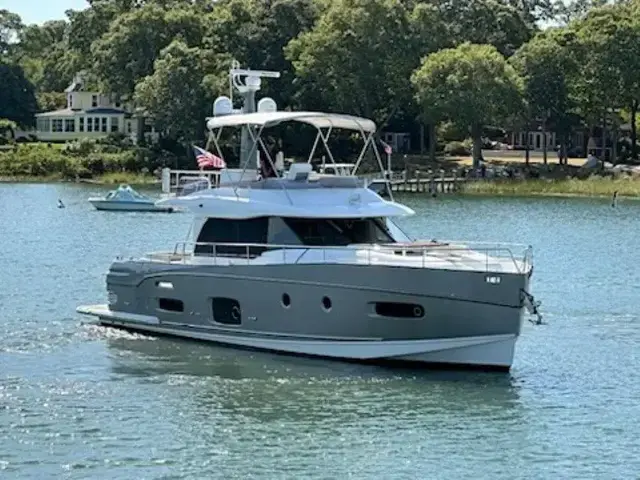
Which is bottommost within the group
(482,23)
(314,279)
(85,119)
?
(314,279)

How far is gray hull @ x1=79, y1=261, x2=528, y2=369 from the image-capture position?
1036 inches

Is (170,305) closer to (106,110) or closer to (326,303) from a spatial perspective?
(326,303)

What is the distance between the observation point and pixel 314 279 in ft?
90.1

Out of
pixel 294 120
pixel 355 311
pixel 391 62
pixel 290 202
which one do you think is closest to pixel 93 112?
pixel 391 62

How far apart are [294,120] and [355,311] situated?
5.48 metres

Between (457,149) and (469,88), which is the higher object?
(469,88)

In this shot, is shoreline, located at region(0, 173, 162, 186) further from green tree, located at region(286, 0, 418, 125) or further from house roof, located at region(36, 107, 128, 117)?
house roof, located at region(36, 107, 128, 117)

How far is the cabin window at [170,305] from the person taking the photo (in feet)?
99.7

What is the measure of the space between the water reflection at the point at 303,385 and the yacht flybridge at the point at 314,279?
0.41 m

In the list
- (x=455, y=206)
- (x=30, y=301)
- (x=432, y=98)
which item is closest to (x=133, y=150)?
(x=432, y=98)

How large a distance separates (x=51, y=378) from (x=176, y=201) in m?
5.83

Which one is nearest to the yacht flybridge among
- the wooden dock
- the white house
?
the wooden dock

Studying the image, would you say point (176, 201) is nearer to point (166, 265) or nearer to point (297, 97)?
point (166, 265)

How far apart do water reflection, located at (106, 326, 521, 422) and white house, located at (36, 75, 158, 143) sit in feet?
337
